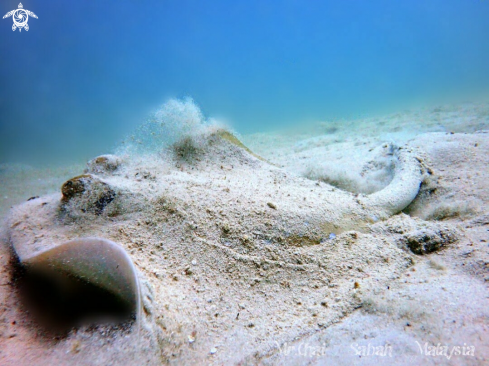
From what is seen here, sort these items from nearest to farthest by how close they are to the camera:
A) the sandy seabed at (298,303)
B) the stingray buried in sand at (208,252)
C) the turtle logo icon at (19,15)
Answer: the sandy seabed at (298,303) → the stingray buried in sand at (208,252) → the turtle logo icon at (19,15)

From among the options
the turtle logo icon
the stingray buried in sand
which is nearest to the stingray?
the stingray buried in sand

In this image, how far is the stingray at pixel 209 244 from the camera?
1.66 metres

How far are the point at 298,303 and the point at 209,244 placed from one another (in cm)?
91

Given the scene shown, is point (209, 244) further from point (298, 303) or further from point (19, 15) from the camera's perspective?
point (19, 15)

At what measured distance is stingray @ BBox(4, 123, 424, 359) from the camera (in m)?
1.66

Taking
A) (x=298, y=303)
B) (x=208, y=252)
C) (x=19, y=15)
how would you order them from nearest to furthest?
(x=298, y=303) → (x=208, y=252) → (x=19, y=15)

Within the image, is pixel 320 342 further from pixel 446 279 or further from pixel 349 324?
pixel 446 279

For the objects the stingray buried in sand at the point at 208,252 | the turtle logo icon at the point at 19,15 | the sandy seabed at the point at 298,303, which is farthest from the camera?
the turtle logo icon at the point at 19,15

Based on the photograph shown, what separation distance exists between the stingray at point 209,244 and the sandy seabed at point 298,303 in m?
0.01

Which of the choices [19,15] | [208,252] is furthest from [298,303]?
[19,15]

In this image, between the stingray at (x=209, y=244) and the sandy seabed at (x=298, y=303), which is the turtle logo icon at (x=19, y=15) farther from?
the sandy seabed at (x=298, y=303)

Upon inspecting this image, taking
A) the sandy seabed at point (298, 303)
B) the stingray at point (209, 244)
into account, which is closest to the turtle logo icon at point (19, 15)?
the stingray at point (209, 244)

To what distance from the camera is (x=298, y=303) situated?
185 centimetres

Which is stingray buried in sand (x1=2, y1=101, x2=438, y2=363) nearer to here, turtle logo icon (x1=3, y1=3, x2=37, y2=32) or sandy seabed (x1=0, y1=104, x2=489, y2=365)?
sandy seabed (x1=0, y1=104, x2=489, y2=365)
